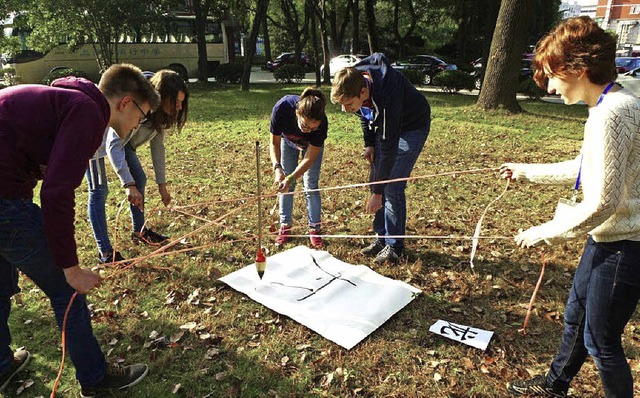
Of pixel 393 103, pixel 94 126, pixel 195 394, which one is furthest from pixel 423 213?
pixel 94 126

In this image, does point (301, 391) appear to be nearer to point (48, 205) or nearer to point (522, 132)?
point (48, 205)

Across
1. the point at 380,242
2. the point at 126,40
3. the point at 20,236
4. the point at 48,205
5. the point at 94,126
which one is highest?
the point at 126,40

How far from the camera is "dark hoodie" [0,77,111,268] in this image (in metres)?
1.80

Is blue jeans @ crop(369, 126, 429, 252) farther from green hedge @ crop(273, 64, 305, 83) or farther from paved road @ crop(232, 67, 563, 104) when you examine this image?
green hedge @ crop(273, 64, 305, 83)

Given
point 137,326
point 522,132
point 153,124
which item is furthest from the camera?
point 522,132

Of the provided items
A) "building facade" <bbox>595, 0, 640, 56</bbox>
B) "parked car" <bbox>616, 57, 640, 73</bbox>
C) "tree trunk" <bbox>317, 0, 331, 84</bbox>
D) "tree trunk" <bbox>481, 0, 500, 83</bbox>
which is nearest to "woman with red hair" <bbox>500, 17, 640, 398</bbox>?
"tree trunk" <bbox>481, 0, 500, 83</bbox>

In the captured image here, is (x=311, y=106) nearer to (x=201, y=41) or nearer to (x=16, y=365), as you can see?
(x=16, y=365)

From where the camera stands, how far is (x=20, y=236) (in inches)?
81.0

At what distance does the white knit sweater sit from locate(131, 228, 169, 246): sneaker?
3712mm

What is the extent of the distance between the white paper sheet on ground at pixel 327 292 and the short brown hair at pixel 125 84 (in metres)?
1.86

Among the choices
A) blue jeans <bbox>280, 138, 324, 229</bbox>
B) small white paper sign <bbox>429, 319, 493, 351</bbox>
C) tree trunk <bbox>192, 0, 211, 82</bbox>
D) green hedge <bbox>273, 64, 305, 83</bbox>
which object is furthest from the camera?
green hedge <bbox>273, 64, 305, 83</bbox>

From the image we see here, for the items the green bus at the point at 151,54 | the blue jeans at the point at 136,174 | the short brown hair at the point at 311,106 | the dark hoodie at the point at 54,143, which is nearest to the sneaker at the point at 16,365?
the dark hoodie at the point at 54,143

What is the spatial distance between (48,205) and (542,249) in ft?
13.5

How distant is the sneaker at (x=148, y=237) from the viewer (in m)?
4.47
